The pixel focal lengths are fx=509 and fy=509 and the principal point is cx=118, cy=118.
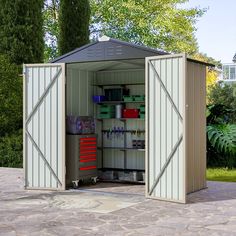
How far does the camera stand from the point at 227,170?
1317 cm

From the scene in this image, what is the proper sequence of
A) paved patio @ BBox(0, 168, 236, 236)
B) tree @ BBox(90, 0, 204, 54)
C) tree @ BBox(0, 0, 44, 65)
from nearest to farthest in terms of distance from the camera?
paved patio @ BBox(0, 168, 236, 236)
tree @ BBox(0, 0, 44, 65)
tree @ BBox(90, 0, 204, 54)

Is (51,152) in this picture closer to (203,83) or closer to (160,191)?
(160,191)

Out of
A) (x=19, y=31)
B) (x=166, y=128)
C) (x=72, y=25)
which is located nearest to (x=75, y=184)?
(x=166, y=128)

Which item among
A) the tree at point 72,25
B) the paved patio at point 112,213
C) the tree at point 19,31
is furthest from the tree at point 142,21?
the paved patio at point 112,213

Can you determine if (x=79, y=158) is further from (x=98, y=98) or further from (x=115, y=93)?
(x=115, y=93)

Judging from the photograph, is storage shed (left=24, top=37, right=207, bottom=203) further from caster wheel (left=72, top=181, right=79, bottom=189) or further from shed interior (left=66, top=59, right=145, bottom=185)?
caster wheel (left=72, top=181, right=79, bottom=189)

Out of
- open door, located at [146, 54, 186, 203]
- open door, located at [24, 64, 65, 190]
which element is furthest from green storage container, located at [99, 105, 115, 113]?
open door, located at [146, 54, 186, 203]

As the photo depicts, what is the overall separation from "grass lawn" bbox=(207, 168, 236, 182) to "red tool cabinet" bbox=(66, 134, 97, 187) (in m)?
2.99

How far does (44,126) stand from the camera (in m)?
9.63

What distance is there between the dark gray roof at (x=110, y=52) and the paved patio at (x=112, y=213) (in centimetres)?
241

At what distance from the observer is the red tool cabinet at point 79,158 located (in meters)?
9.73

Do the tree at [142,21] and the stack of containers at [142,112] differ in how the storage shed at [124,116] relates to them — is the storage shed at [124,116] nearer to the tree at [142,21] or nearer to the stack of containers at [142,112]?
the stack of containers at [142,112]

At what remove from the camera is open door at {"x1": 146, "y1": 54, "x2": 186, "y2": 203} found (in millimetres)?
8078

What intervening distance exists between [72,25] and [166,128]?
1029 centimetres
